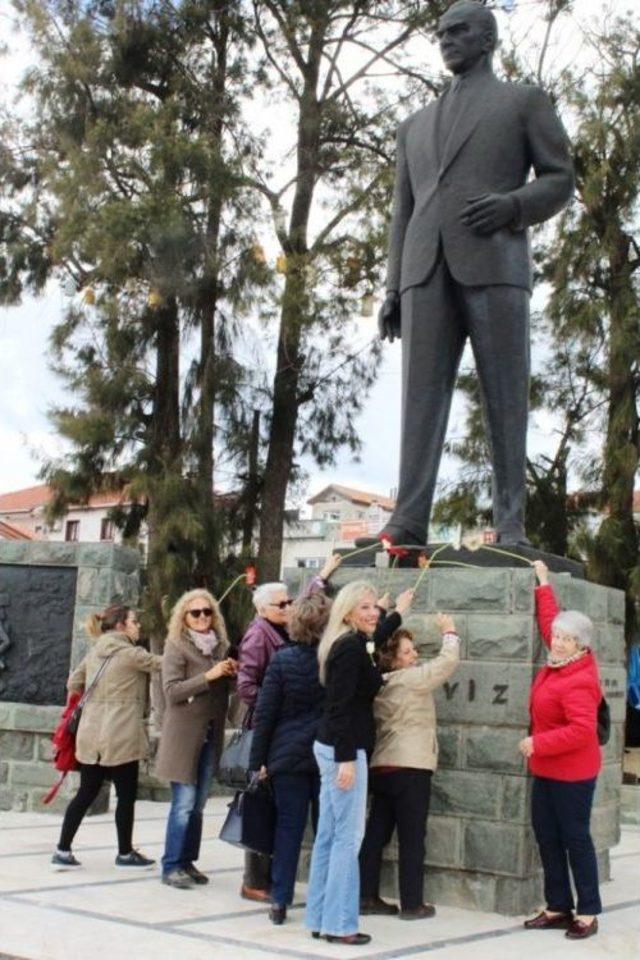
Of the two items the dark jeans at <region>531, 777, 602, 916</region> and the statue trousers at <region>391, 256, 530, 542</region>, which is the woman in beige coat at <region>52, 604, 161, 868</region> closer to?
the statue trousers at <region>391, 256, 530, 542</region>

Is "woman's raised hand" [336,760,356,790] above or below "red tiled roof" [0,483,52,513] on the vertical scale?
below

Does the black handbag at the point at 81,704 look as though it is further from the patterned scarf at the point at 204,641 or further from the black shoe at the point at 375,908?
the black shoe at the point at 375,908

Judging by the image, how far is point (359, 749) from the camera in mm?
5914

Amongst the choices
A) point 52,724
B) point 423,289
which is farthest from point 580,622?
point 52,724

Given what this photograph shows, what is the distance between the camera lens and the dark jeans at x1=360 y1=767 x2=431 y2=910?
249 inches

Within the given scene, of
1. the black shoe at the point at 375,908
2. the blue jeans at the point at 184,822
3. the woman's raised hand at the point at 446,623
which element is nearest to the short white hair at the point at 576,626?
the woman's raised hand at the point at 446,623

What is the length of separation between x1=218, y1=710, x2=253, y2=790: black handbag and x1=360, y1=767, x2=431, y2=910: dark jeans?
23.3 inches

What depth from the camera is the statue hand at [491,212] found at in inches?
276

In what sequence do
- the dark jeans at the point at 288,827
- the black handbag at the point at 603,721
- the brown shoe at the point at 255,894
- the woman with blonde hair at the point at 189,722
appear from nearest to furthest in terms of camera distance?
1. the dark jeans at the point at 288,827
2. the black handbag at the point at 603,721
3. the brown shoe at the point at 255,894
4. the woman with blonde hair at the point at 189,722

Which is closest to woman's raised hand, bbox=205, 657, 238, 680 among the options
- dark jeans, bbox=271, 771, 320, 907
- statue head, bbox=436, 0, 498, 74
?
dark jeans, bbox=271, 771, 320, 907

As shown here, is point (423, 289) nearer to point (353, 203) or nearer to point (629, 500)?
point (629, 500)

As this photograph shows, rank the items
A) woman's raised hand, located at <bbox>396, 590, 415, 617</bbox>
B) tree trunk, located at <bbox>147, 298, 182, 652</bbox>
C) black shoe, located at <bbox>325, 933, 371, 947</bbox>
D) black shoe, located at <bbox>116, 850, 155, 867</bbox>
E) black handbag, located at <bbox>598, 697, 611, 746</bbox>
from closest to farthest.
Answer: black shoe, located at <bbox>325, 933, 371, 947</bbox>, black handbag, located at <bbox>598, 697, 611, 746</bbox>, woman's raised hand, located at <bbox>396, 590, 415, 617</bbox>, black shoe, located at <bbox>116, 850, 155, 867</bbox>, tree trunk, located at <bbox>147, 298, 182, 652</bbox>

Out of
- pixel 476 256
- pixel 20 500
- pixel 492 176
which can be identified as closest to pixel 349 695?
pixel 476 256

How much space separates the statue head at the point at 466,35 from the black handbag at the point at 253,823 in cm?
379
